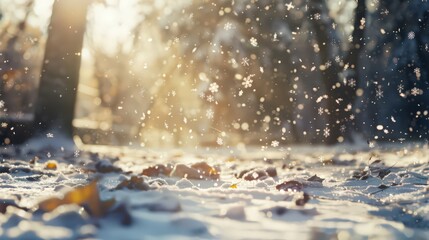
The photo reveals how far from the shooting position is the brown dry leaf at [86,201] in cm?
151

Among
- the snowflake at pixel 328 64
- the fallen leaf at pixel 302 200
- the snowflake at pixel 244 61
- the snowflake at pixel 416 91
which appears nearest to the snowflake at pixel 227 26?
the snowflake at pixel 244 61

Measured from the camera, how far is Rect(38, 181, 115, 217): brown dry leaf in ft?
4.95

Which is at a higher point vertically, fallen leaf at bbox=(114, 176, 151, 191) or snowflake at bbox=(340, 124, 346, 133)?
fallen leaf at bbox=(114, 176, 151, 191)

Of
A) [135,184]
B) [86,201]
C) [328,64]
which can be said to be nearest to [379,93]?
[328,64]

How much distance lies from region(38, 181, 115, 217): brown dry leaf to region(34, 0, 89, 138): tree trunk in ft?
25.5

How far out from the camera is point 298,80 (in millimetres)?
18516

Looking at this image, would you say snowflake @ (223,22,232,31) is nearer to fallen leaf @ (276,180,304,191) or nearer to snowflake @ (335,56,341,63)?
snowflake @ (335,56,341,63)

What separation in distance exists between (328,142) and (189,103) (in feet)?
19.8

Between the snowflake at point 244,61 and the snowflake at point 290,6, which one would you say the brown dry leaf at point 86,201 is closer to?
the snowflake at point 290,6

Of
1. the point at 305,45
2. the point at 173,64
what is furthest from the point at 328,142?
the point at 173,64

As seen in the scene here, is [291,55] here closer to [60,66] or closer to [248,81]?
[248,81]

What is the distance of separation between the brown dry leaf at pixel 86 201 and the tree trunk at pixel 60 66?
778cm

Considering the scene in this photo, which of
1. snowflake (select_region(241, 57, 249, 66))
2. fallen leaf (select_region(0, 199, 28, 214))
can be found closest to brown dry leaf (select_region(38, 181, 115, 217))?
fallen leaf (select_region(0, 199, 28, 214))

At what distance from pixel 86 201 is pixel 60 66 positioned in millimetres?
8190
